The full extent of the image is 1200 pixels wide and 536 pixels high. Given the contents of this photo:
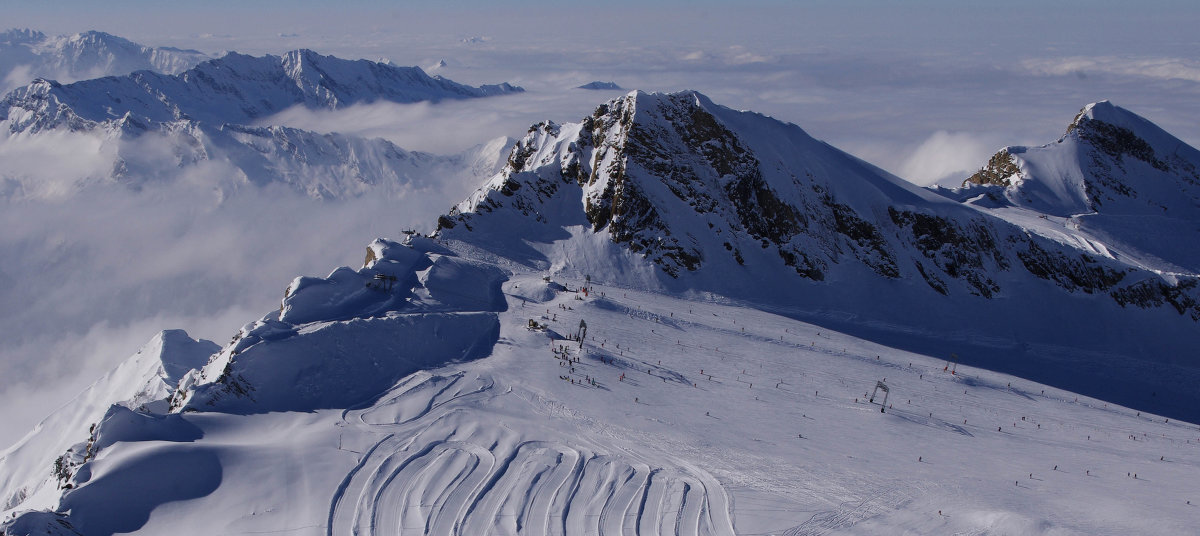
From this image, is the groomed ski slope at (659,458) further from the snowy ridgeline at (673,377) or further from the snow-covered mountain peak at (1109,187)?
the snow-covered mountain peak at (1109,187)

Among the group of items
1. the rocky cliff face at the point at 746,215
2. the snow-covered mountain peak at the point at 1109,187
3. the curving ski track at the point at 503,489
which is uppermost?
the snow-covered mountain peak at the point at 1109,187

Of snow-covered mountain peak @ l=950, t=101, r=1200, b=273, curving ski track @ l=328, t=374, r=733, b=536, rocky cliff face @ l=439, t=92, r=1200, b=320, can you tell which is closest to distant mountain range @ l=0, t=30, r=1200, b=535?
curving ski track @ l=328, t=374, r=733, b=536

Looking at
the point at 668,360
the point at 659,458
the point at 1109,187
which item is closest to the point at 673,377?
the point at 668,360

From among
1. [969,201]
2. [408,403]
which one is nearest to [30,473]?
[408,403]

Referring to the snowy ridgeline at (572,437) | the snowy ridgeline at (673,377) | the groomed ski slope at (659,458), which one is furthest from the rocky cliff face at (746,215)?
the groomed ski slope at (659,458)

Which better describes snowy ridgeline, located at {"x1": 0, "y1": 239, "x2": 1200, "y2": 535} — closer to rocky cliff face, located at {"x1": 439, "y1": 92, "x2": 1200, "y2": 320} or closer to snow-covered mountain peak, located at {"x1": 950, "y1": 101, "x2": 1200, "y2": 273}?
rocky cliff face, located at {"x1": 439, "y1": 92, "x2": 1200, "y2": 320}

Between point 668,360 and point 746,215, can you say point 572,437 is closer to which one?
point 668,360
